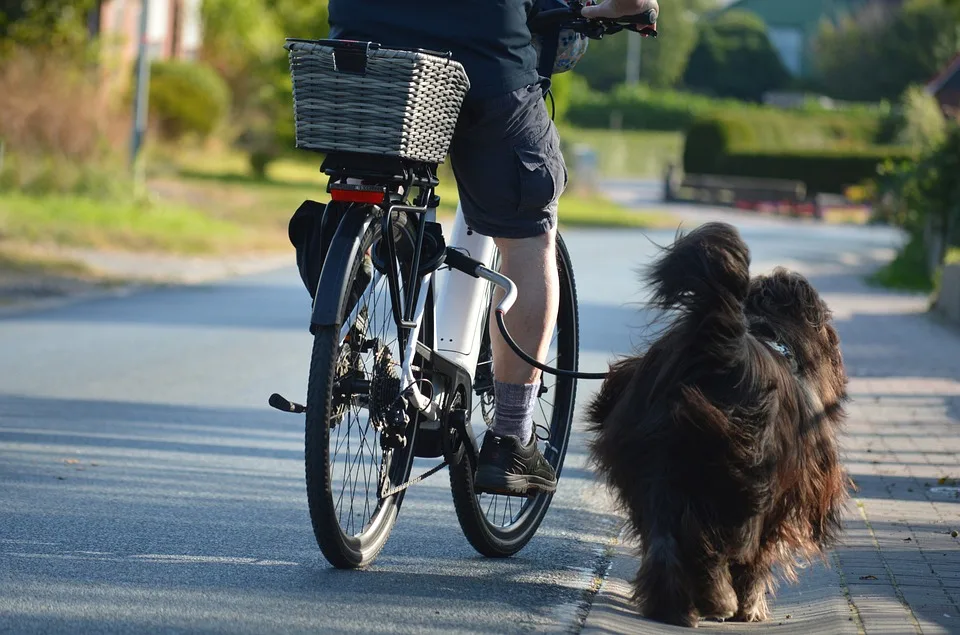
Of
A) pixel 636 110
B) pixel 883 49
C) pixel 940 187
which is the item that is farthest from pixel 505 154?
pixel 883 49

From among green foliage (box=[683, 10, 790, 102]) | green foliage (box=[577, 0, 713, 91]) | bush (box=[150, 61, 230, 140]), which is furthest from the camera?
green foliage (box=[577, 0, 713, 91])

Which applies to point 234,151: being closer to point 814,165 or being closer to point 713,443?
point 814,165

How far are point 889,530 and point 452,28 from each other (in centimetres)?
236

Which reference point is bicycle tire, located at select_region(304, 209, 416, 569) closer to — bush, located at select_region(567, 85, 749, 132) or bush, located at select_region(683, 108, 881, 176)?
bush, located at select_region(683, 108, 881, 176)

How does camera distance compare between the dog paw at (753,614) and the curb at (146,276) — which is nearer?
the dog paw at (753,614)

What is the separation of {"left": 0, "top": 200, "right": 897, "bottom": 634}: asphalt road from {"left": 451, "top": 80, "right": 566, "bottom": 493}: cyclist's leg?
285 millimetres

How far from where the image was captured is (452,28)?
12.3 feet

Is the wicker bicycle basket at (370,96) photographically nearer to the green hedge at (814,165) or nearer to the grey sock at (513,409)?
the grey sock at (513,409)

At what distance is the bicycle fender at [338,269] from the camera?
354cm

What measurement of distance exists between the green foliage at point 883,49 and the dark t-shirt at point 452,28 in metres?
67.4

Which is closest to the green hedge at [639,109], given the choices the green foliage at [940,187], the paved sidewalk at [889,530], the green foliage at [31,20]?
the green foliage at [940,187]

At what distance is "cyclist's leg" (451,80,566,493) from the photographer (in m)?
3.82

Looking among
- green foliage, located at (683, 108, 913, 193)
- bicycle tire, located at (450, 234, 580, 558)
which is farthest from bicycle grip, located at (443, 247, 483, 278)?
green foliage, located at (683, 108, 913, 193)

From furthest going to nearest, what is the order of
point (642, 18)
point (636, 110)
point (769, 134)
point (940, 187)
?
1. point (636, 110)
2. point (769, 134)
3. point (940, 187)
4. point (642, 18)
